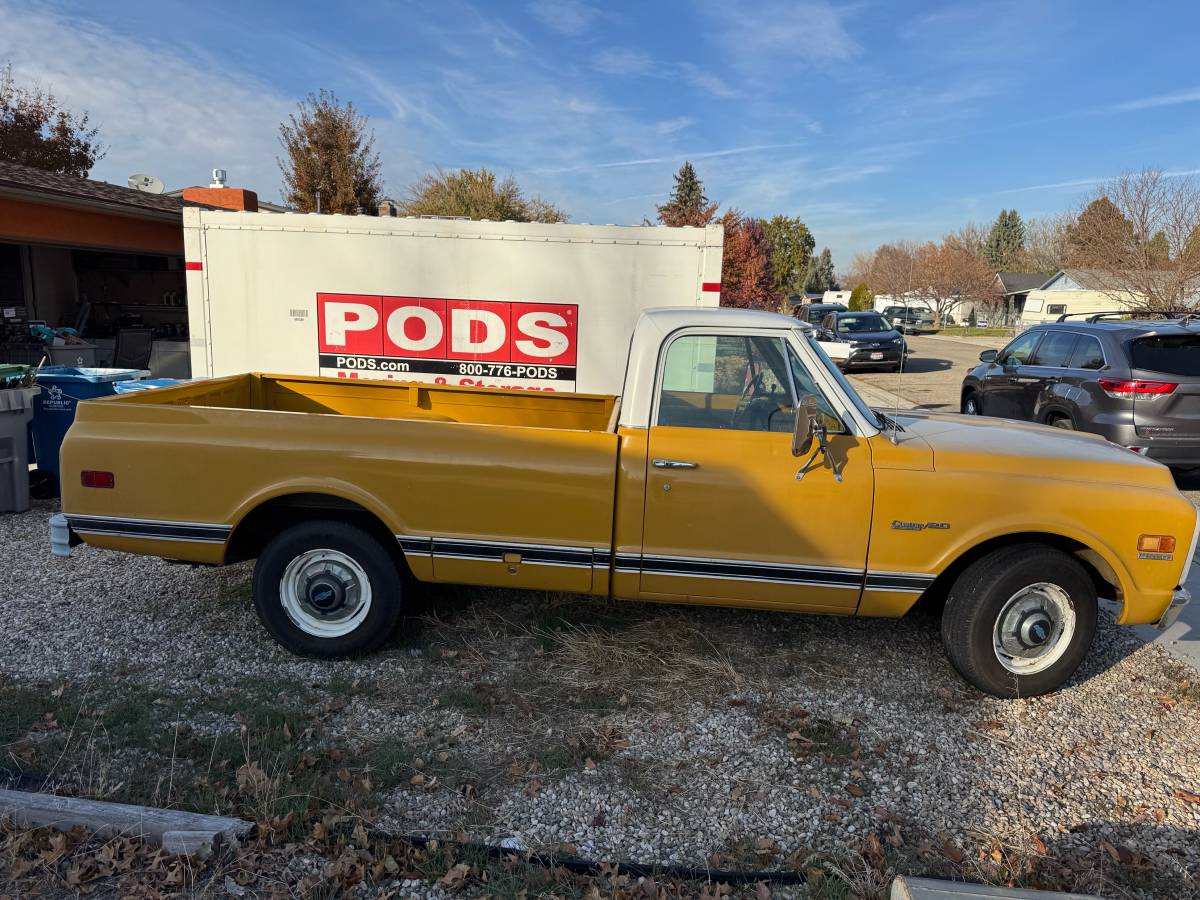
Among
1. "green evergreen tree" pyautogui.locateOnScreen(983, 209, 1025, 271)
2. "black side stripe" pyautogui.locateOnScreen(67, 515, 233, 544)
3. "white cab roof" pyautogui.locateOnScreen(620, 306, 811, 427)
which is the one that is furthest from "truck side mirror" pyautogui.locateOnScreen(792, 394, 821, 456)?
"green evergreen tree" pyautogui.locateOnScreen(983, 209, 1025, 271)

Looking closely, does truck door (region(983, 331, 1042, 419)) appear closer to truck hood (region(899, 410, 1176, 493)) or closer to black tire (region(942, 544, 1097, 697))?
truck hood (region(899, 410, 1176, 493))

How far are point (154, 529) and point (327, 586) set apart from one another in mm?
943

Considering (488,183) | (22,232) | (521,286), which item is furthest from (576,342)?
(488,183)

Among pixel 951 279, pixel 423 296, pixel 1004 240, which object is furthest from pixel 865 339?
pixel 1004 240

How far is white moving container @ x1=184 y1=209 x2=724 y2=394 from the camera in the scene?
8.77 m

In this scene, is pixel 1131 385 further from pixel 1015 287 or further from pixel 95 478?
pixel 1015 287

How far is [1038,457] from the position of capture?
13.0 feet

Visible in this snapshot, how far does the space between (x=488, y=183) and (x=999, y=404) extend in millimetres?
25923

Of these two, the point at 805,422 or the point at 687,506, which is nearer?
the point at 805,422

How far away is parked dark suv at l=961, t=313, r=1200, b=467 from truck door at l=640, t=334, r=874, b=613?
170 inches

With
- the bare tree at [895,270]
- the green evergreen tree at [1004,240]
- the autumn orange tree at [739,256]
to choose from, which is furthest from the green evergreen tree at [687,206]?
the green evergreen tree at [1004,240]

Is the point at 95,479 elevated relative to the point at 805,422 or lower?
lower

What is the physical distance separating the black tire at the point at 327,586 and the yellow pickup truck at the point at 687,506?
12mm

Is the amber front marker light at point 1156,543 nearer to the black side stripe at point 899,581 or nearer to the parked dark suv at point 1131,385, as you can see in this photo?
the black side stripe at point 899,581
